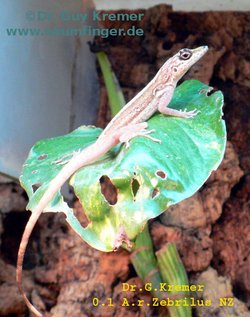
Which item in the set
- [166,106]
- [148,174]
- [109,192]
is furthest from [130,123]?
[109,192]

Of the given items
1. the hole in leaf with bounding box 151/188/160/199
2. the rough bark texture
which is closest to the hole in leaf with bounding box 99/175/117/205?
the rough bark texture

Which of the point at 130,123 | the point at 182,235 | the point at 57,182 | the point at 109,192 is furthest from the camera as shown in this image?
the point at 109,192

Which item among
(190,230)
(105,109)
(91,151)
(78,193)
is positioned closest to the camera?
(78,193)

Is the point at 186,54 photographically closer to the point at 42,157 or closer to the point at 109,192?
the point at 42,157

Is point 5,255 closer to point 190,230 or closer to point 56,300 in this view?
point 56,300

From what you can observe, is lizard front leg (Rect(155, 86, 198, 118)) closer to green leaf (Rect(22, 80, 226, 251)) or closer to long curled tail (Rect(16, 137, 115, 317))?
green leaf (Rect(22, 80, 226, 251))

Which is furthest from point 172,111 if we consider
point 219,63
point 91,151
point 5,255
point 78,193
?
point 5,255
